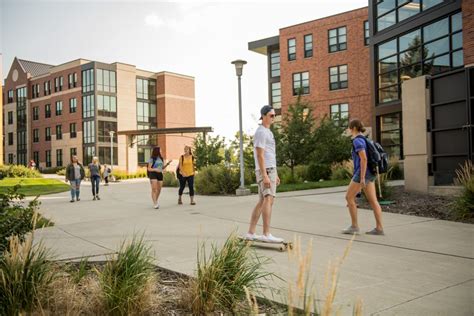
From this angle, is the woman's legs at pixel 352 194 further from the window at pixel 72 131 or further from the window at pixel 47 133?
the window at pixel 47 133

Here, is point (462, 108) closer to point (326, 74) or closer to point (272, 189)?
point (272, 189)

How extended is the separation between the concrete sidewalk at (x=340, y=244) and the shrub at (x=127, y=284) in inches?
37.8

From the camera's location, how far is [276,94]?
1651 inches

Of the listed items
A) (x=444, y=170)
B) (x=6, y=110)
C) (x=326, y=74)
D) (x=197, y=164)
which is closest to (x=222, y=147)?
(x=197, y=164)

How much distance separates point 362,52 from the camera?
33844 millimetres

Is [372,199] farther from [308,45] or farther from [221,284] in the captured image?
[308,45]

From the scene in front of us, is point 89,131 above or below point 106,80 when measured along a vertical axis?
below

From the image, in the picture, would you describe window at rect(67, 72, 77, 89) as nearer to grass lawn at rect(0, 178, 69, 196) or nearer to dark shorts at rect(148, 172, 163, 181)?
grass lawn at rect(0, 178, 69, 196)

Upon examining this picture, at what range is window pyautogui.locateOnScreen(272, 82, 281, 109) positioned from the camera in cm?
4166

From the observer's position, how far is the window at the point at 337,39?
1381 inches

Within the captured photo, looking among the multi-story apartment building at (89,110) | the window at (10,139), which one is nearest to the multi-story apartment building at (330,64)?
the multi-story apartment building at (89,110)

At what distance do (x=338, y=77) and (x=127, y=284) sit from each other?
3395cm

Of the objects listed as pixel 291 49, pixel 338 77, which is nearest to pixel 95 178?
pixel 338 77

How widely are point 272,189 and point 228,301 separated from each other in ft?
8.94
